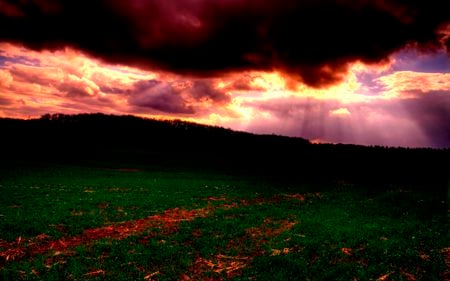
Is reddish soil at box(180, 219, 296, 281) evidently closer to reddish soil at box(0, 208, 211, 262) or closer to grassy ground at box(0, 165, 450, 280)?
grassy ground at box(0, 165, 450, 280)

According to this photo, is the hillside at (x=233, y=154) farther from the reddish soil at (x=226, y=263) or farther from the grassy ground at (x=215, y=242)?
the reddish soil at (x=226, y=263)

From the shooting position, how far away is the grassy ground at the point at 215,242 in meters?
11.2

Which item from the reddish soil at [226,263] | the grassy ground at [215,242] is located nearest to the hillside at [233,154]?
the grassy ground at [215,242]

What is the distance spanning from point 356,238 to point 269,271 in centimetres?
626

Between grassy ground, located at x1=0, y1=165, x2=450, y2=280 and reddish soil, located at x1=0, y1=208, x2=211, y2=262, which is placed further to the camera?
reddish soil, located at x1=0, y1=208, x2=211, y2=262

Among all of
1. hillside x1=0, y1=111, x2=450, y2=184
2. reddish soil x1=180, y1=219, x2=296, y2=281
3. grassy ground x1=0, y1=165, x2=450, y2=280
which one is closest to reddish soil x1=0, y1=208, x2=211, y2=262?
grassy ground x1=0, y1=165, x2=450, y2=280

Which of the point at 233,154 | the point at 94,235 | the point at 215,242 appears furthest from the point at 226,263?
the point at 233,154

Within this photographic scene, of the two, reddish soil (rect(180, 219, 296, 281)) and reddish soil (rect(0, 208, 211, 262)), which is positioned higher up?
reddish soil (rect(180, 219, 296, 281))

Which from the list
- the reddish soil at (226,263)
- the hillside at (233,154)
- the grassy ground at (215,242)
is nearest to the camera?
the reddish soil at (226,263)

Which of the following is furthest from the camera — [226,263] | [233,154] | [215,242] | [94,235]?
[233,154]

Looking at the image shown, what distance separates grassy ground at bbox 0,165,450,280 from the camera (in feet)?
36.7

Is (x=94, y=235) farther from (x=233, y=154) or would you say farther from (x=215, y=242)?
(x=233, y=154)

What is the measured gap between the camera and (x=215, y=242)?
1473cm

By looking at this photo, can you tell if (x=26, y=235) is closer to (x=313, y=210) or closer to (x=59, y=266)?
(x=59, y=266)
